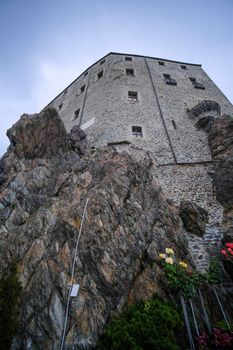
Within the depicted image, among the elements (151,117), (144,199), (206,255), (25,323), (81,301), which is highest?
(151,117)

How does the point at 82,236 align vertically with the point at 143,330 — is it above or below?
above

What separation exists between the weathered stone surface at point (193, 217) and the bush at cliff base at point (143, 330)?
367 cm

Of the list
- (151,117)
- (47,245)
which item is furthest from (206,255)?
(151,117)

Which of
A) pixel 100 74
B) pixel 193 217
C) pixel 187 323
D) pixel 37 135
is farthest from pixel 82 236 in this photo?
pixel 100 74

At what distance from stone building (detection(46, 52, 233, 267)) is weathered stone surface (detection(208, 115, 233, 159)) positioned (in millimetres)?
449

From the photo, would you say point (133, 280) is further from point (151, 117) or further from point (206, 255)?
point (151, 117)

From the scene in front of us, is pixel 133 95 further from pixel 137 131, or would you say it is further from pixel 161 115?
pixel 137 131

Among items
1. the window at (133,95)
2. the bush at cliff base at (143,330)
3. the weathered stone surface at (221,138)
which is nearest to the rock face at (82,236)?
the bush at cliff base at (143,330)

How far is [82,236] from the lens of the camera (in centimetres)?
516

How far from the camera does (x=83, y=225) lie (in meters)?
5.37

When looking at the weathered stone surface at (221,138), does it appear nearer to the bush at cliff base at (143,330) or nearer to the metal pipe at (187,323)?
the metal pipe at (187,323)

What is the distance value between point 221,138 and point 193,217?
5925 millimetres

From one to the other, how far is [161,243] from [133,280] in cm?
149

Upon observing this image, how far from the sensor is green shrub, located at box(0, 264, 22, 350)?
3645 millimetres
